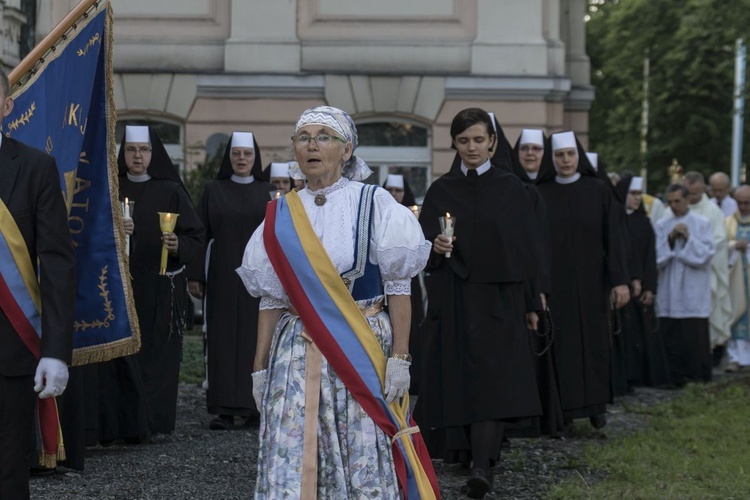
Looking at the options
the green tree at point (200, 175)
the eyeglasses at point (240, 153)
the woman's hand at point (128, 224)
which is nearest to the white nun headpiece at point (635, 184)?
the eyeglasses at point (240, 153)

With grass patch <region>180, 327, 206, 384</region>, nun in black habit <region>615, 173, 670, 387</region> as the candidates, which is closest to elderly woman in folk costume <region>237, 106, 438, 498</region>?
grass patch <region>180, 327, 206, 384</region>

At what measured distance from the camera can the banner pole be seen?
286 inches

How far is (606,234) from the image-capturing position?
37.3 feet

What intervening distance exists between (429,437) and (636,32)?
3552 centimetres

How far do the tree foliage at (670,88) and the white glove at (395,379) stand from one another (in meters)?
33.4

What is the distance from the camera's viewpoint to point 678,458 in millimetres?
10078

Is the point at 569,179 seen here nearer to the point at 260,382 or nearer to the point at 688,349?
the point at 688,349

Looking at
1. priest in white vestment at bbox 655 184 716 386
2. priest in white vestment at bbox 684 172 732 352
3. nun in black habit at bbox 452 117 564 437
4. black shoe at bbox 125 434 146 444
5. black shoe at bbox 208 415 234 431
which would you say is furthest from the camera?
priest in white vestment at bbox 684 172 732 352

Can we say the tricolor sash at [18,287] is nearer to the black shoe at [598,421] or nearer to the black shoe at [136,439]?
the black shoe at [136,439]

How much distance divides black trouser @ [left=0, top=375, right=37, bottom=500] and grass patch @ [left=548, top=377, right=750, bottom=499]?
361 centimetres

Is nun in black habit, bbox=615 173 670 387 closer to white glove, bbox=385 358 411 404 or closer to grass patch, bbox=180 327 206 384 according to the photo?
grass patch, bbox=180 327 206 384

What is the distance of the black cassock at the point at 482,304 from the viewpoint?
8750 millimetres

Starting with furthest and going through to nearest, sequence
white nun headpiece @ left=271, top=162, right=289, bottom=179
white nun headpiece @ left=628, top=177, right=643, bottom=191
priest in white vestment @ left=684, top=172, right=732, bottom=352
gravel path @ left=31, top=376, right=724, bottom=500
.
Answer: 1. priest in white vestment @ left=684, top=172, right=732, bottom=352
2. white nun headpiece @ left=628, top=177, right=643, bottom=191
3. white nun headpiece @ left=271, top=162, right=289, bottom=179
4. gravel path @ left=31, top=376, right=724, bottom=500

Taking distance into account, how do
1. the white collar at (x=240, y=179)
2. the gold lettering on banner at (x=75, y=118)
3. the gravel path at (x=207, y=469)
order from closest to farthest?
the gold lettering on banner at (x=75, y=118) → the gravel path at (x=207, y=469) → the white collar at (x=240, y=179)
